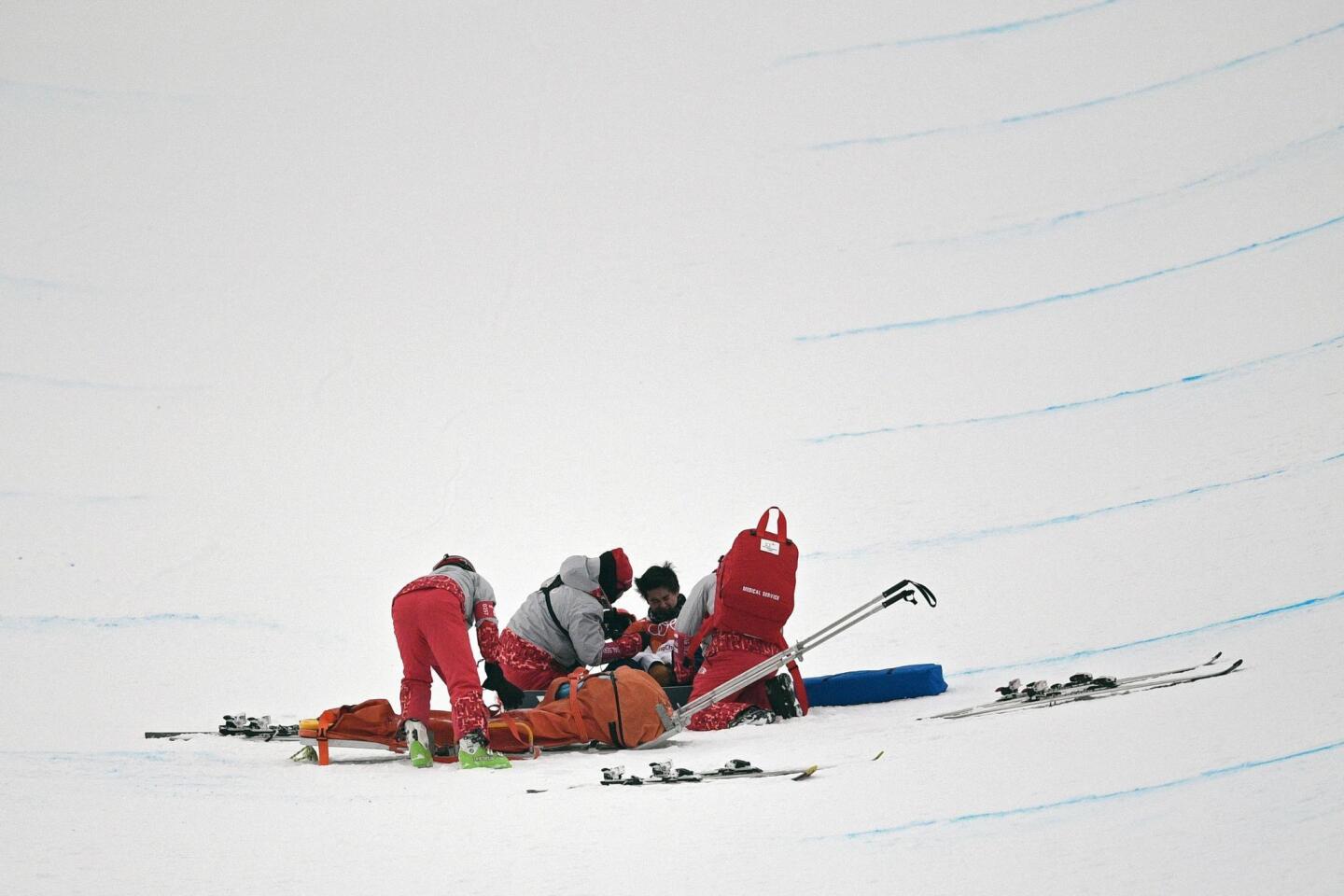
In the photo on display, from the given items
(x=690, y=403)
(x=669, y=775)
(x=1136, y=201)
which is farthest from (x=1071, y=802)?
(x=1136, y=201)

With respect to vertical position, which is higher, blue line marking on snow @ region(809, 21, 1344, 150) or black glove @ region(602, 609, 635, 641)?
blue line marking on snow @ region(809, 21, 1344, 150)

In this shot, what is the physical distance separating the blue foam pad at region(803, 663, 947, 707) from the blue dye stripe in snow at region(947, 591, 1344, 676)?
0.45m

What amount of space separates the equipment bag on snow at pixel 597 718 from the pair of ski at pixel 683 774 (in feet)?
2.26

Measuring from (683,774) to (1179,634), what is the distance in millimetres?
2554

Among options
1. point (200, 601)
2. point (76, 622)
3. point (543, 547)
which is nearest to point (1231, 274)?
point (543, 547)

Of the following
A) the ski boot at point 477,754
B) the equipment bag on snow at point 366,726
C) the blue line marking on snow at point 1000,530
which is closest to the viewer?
the ski boot at point 477,754

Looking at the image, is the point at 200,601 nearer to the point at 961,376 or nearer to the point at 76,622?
the point at 76,622

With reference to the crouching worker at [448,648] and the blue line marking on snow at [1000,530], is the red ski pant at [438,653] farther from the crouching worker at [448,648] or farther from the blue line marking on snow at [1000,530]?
the blue line marking on snow at [1000,530]

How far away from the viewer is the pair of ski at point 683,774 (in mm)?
3234

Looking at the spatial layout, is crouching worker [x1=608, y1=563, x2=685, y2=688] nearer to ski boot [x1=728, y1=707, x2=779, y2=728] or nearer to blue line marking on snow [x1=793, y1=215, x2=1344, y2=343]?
ski boot [x1=728, y1=707, x2=779, y2=728]

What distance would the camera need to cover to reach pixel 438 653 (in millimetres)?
3857

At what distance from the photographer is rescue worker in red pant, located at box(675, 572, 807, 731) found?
4.48 metres

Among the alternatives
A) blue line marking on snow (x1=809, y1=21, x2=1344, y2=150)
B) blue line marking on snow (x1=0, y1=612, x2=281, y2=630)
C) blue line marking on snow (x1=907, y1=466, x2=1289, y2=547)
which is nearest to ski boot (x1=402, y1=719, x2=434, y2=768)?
blue line marking on snow (x1=0, y1=612, x2=281, y2=630)

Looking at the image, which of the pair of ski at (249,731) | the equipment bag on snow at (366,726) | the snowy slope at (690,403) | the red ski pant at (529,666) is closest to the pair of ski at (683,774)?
the snowy slope at (690,403)
